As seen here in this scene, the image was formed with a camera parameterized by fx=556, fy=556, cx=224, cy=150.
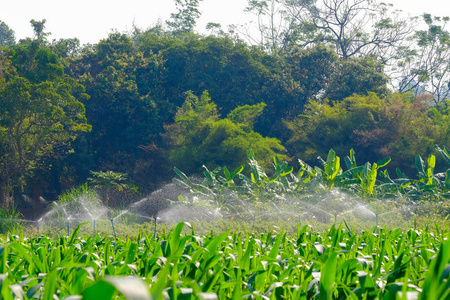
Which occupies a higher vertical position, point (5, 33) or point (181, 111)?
point (5, 33)

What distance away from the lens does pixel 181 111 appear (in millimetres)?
22359

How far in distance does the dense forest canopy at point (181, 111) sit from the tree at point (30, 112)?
4cm

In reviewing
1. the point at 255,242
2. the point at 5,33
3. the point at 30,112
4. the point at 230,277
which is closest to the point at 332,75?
the point at 30,112

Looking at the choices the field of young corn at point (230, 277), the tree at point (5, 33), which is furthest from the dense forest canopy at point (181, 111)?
the tree at point (5, 33)

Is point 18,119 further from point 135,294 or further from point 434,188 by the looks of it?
point 135,294

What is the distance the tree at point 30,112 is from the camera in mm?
A: 18188

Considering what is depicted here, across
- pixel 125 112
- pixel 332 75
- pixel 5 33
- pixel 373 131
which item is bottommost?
pixel 125 112

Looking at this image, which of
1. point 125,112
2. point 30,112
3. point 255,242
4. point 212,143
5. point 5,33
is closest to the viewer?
point 255,242

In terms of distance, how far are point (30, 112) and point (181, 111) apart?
6070mm

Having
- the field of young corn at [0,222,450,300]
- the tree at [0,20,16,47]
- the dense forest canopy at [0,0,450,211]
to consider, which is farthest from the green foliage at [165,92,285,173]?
the tree at [0,20,16,47]

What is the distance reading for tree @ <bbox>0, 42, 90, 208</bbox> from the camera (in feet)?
59.7

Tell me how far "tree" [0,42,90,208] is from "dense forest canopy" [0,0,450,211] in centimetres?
4

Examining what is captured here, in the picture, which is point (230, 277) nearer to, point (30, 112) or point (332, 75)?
point (30, 112)

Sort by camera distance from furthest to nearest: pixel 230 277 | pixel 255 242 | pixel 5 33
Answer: pixel 5 33 < pixel 255 242 < pixel 230 277
